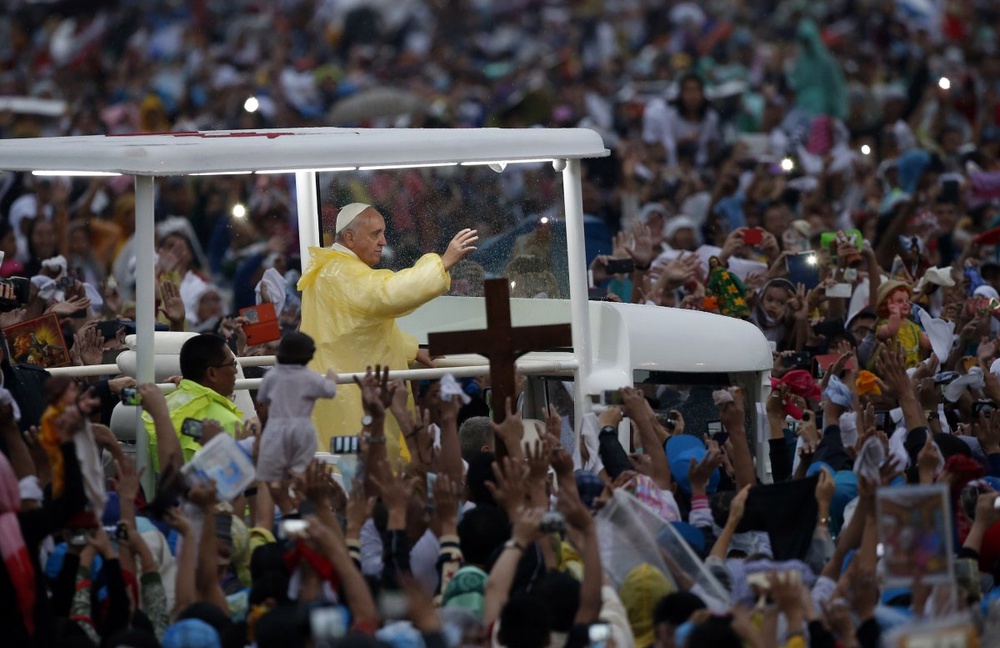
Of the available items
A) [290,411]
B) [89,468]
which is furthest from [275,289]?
[89,468]

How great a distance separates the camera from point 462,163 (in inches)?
325

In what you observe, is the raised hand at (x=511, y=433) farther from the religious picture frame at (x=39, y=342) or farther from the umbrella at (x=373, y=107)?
the umbrella at (x=373, y=107)

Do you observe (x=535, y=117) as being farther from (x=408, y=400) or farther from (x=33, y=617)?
(x=33, y=617)

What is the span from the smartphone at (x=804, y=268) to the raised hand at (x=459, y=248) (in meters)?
3.72

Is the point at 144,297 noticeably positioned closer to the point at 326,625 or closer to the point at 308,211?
the point at 308,211

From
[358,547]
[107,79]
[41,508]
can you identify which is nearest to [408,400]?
[358,547]

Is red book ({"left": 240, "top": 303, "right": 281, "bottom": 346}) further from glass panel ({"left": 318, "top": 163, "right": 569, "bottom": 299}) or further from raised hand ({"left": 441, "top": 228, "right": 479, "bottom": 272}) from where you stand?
raised hand ({"left": 441, "top": 228, "right": 479, "bottom": 272})

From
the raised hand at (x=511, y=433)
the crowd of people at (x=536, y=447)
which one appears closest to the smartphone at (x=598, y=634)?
the crowd of people at (x=536, y=447)

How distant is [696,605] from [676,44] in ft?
70.9

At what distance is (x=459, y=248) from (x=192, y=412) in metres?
1.29

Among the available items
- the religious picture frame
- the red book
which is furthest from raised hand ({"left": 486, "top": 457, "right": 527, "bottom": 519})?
the religious picture frame

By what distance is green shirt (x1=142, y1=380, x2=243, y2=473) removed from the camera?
7.69m

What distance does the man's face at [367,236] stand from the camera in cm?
865

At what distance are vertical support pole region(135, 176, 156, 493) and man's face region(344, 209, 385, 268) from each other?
3.82ft
